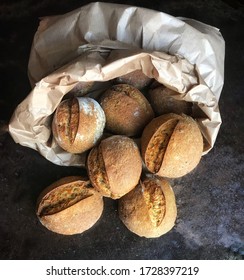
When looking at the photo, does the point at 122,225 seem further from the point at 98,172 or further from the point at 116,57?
the point at 116,57

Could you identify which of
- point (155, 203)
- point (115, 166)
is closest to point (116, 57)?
point (115, 166)

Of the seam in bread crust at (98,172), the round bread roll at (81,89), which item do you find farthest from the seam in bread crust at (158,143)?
the round bread roll at (81,89)

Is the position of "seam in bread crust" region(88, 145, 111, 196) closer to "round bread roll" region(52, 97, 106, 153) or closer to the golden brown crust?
"round bread roll" region(52, 97, 106, 153)

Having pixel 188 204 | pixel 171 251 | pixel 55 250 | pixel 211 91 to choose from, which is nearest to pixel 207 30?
pixel 211 91

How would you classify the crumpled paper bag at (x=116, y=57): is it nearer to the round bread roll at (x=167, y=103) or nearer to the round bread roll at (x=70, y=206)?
the round bread roll at (x=167, y=103)

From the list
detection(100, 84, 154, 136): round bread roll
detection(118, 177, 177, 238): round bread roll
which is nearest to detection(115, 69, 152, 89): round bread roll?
detection(100, 84, 154, 136): round bread roll

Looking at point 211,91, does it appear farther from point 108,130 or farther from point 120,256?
point 120,256
